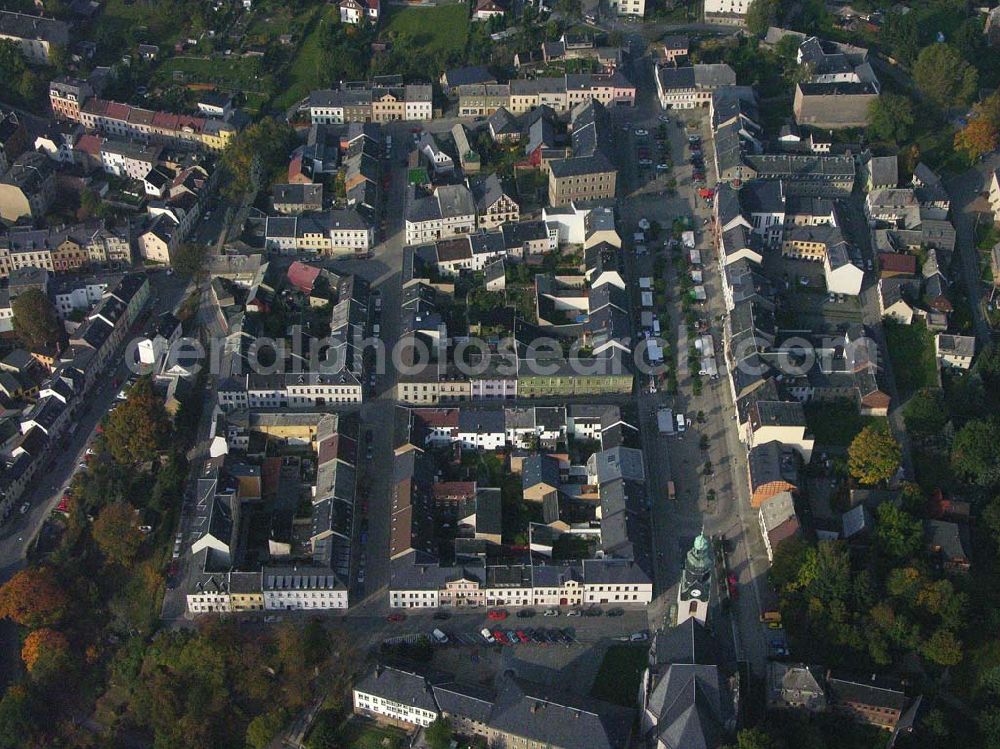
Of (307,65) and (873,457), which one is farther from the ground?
(307,65)

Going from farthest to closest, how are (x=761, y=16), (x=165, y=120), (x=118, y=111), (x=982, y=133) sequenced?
(x=761, y=16) < (x=118, y=111) < (x=165, y=120) < (x=982, y=133)

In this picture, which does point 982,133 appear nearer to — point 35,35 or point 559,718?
point 559,718

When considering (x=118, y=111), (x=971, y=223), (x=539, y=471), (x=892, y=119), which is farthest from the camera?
(x=118, y=111)

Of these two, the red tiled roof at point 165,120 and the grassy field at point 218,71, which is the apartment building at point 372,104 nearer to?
the grassy field at point 218,71

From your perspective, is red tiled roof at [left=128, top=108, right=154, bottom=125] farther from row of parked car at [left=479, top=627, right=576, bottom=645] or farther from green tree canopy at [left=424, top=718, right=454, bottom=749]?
green tree canopy at [left=424, top=718, right=454, bottom=749]

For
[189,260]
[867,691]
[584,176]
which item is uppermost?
[584,176]

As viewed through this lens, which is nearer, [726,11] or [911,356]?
[911,356]

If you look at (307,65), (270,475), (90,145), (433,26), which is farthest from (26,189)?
(433,26)

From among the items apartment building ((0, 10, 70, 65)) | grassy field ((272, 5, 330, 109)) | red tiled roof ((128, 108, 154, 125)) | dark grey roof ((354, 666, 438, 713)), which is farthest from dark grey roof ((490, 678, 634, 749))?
apartment building ((0, 10, 70, 65))
